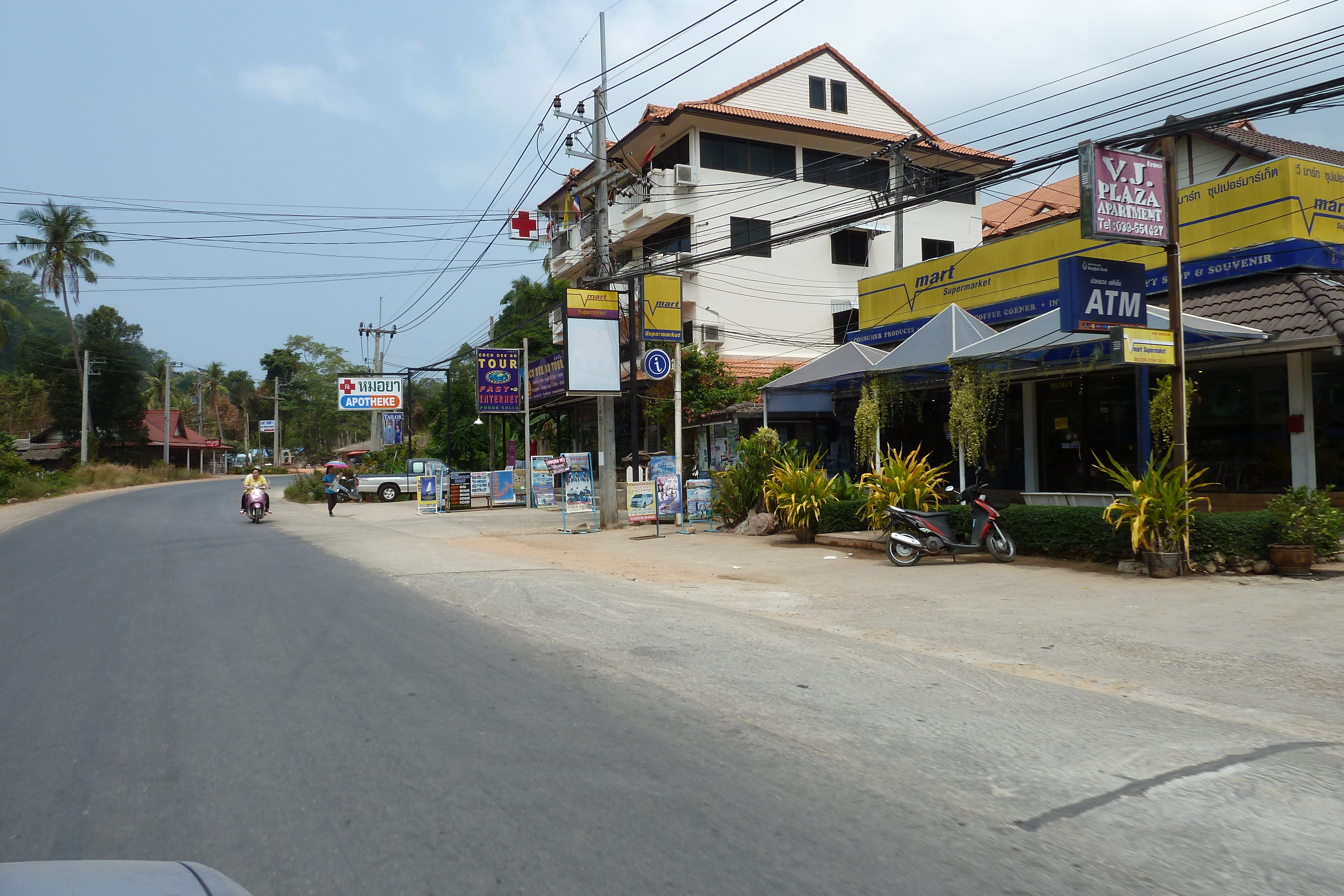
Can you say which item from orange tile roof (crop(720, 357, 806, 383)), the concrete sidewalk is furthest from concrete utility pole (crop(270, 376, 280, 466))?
the concrete sidewalk

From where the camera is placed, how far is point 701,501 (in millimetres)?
20859

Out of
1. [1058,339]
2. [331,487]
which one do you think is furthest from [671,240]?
[1058,339]

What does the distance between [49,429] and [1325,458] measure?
→ 242 feet

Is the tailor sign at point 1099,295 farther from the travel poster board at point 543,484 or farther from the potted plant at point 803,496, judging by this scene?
the travel poster board at point 543,484

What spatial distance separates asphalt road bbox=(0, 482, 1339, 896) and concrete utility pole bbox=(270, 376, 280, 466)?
78.1m

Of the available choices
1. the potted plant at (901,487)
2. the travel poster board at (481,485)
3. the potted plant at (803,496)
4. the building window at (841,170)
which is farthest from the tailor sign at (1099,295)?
the travel poster board at (481,485)

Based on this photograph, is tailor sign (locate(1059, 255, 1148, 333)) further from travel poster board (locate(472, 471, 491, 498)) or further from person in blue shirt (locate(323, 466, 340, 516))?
person in blue shirt (locate(323, 466, 340, 516))

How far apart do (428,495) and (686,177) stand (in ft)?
46.2

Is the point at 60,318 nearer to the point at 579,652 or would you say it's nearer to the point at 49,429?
the point at 49,429

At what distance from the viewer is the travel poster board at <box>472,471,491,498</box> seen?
1242 inches

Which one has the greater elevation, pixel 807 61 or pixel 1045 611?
pixel 807 61

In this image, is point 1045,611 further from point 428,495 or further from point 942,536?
point 428,495

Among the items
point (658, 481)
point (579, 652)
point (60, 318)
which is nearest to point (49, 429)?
point (60, 318)

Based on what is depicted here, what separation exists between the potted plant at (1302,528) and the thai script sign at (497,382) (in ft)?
86.6
